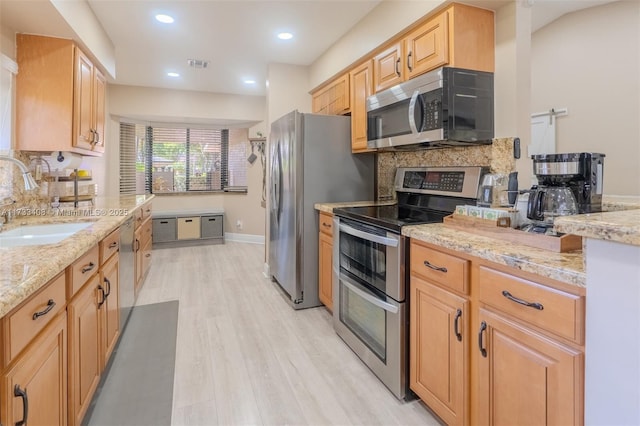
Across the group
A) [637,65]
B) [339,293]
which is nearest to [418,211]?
[339,293]

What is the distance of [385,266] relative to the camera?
189 centimetres

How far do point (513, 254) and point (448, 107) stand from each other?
105cm

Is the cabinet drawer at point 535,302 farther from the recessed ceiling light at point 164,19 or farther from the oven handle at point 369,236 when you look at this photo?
the recessed ceiling light at point 164,19

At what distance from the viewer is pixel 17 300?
35.4 inches

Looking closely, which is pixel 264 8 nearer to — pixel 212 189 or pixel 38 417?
pixel 38 417

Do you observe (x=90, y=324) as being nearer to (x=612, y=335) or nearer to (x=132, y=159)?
(x=612, y=335)

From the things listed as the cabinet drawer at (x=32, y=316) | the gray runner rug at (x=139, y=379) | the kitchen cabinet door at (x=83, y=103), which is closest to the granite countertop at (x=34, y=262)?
the cabinet drawer at (x=32, y=316)

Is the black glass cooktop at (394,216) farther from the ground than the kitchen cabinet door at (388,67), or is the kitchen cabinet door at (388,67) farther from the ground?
the kitchen cabinet door at (388,67)

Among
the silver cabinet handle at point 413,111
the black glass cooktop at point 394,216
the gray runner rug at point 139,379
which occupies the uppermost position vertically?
the silver cabinet handle at point 413,111

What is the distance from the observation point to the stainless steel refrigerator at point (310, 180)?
3.00 meters

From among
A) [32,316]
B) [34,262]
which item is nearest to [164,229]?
[34,262]

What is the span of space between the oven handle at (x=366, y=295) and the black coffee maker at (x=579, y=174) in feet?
3.11

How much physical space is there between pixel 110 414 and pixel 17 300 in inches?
46.5

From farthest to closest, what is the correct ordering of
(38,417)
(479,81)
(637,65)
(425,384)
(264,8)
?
(637,65), (264,8), (479,81), (425,384), (38,417)
